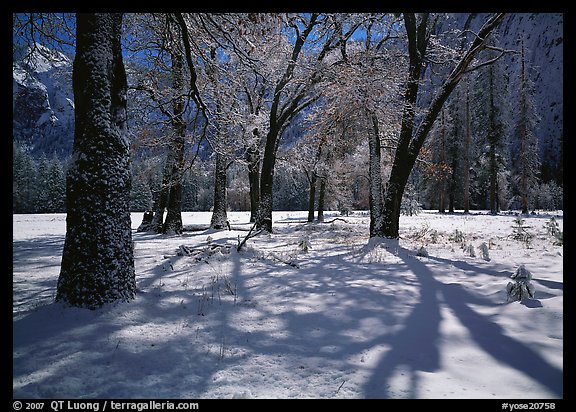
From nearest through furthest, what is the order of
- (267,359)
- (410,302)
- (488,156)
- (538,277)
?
(267,359) < (410,302) < (538,277) < (488,156)

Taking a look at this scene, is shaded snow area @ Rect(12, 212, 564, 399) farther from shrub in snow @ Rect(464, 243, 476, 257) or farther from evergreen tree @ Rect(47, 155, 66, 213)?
evergreen tree @ Rect(47, 155, 66, 213)

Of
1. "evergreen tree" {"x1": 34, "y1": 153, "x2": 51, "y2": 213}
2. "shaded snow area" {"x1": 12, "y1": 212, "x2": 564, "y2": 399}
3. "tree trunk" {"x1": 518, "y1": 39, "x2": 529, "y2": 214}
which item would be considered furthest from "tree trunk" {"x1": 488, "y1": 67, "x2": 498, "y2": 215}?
"evergreen tree" {"x1": 34, "y1": 153, "x2": 51, "y2": 213}

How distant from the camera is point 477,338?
9.53 feet

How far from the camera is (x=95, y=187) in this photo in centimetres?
353

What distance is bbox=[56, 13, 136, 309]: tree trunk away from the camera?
11.3ft

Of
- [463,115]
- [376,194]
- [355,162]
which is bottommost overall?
[376,194]

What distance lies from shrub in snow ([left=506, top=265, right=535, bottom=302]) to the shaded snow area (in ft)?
0.34

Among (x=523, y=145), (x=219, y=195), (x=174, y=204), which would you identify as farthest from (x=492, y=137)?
(x=174, y=204)

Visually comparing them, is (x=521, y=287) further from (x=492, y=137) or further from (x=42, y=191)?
(x=42, y=191)

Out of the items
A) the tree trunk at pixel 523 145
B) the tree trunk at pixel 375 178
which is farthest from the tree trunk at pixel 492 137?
the tree trunk at pixel 375 178

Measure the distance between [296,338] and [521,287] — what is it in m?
3.12
